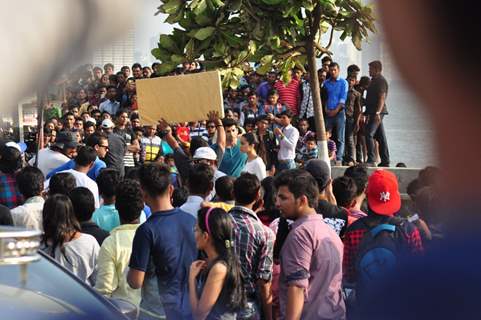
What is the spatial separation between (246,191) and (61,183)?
1432mm

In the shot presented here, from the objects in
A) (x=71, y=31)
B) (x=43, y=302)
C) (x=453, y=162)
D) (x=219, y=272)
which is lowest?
(x=219, y=272)

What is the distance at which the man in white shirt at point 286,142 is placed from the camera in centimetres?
1143

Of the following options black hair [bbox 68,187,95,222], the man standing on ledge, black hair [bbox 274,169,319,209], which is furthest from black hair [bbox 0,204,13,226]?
the man standing on ledge

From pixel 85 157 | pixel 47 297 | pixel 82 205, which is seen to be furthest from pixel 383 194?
pixel 85 157

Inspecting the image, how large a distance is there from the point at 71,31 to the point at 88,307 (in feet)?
5.47

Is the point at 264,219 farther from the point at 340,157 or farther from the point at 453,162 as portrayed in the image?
the point at 340,157

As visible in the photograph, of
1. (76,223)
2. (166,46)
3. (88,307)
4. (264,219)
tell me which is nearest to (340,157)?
(264,219)

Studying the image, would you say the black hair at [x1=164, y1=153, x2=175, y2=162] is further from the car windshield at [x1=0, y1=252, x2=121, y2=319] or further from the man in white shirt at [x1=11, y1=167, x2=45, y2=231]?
the car windshield at [x1=0, y1=252, x2=121, y2=319]

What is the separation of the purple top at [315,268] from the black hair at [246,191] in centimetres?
104

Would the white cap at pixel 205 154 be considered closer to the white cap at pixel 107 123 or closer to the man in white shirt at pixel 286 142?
the white cap at pixel 107 123

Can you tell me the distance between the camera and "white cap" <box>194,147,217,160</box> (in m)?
7.34

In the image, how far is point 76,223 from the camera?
4.89 m

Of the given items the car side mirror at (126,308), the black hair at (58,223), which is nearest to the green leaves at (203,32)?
the car side mirror at (126,308)

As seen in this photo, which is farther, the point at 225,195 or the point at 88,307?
the point at 225,195
